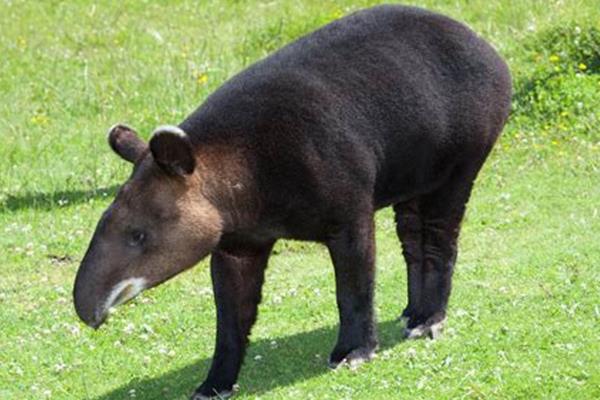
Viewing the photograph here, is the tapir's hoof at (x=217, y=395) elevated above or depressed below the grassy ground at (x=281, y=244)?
above

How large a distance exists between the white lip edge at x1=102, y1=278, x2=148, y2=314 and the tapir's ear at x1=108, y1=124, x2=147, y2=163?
81 cm

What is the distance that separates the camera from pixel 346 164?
28.2 feet

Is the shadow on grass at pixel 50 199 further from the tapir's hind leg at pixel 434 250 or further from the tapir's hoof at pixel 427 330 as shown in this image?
the tapir's hoof at pixel 427 330

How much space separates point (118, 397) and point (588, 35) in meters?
8.83

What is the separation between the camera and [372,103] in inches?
349

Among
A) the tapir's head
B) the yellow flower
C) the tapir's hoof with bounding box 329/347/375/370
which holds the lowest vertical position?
the yellow flower

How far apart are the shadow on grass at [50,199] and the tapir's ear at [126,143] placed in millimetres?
5273

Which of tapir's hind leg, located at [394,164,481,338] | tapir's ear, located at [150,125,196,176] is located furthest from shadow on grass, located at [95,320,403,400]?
tapir's ear, located at [150,125,196,176]

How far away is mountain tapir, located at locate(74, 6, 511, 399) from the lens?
26.9 ft

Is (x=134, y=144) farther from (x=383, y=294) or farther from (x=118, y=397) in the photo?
(x=383, y=294)

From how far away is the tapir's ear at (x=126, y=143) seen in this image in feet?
28.2

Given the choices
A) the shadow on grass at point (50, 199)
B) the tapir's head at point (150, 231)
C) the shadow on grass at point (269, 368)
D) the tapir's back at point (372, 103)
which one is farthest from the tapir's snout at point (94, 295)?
the shadow on grass at point (50, 199)

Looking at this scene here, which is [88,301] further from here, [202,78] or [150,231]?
[202,78]

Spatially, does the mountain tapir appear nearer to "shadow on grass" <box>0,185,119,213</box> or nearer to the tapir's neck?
the tapir's neck
